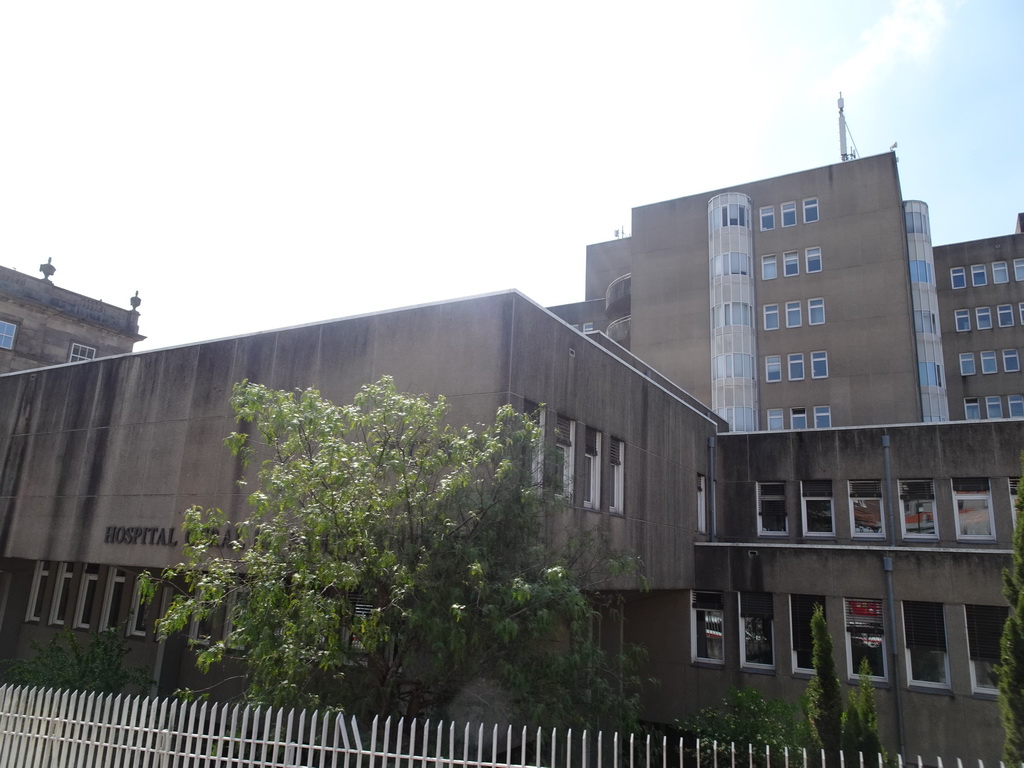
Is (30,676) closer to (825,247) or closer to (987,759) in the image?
(987,759)

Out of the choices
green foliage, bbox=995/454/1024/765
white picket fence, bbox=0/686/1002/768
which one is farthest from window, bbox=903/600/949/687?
white picket fence, bbox=0/686/1002/768

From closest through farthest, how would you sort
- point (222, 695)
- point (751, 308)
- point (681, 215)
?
point (222, 695), point (751, 308), point (681, 215)

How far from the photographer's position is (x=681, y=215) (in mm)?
44844

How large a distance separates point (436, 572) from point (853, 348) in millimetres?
35251

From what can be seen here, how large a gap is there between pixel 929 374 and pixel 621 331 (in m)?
17.5

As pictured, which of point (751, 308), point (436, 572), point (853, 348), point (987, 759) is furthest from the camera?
point (751, 308)

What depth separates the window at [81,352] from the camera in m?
40.3

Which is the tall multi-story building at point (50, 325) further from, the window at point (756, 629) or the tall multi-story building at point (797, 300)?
the window at point (756, 629)

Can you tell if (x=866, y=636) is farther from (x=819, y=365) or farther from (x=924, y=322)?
(x=924, y=322)

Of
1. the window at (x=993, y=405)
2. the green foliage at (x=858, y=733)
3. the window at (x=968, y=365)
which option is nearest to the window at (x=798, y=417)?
the window at (x=993, y=405)

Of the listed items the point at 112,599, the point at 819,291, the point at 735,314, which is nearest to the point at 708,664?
the point at 112,599

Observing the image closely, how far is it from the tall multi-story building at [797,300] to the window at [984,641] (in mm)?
19834

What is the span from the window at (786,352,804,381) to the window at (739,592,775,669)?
21.9 meters

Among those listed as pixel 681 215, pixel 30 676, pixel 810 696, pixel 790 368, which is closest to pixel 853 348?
pixel 790 368
